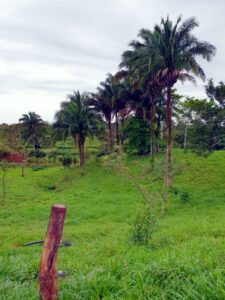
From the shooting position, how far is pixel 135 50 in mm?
24109

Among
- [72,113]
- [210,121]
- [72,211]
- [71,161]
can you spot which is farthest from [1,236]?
[71,161]

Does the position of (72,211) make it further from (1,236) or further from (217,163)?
(217,163)

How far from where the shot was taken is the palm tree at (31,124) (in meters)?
50.0

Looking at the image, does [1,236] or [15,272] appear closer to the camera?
[15,272]

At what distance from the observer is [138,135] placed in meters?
32.8

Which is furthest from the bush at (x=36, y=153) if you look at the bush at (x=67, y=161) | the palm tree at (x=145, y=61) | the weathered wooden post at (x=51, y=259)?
the weathered wooden post at (x=51, y=259)

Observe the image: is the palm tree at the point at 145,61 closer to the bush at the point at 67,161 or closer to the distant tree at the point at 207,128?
the distant tree at the point at 207,128

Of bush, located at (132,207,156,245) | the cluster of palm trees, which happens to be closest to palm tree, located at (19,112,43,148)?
the cluster of palm trees

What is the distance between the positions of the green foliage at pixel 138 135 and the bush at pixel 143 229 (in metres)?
23.1

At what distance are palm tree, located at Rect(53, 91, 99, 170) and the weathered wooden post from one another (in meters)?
26.6

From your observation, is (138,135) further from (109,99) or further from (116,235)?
(116,235)

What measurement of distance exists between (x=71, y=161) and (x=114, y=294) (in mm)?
32213

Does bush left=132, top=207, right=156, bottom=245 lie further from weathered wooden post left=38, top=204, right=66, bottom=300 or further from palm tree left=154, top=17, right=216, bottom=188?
palm tree left=154, top=17, right=216, bottom=188

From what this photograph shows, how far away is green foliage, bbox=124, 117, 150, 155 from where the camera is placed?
32.7 m
